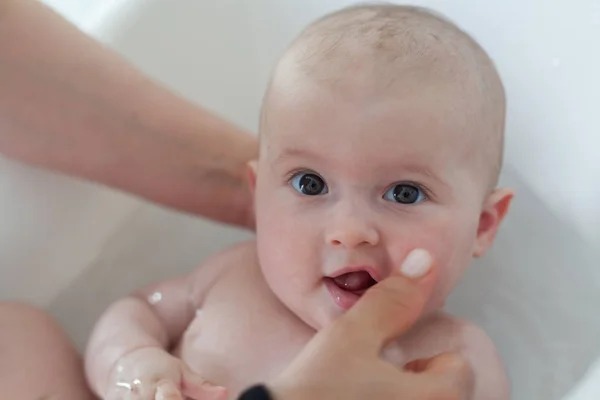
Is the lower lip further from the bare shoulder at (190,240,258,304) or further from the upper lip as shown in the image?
the bare shoulder at (190,240,258,304)

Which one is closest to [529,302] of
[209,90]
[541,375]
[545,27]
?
[541,375]

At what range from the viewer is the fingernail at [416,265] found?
80 cm

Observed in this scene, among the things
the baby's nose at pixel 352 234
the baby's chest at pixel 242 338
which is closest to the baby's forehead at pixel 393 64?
the baby's nose at pixel 352 234

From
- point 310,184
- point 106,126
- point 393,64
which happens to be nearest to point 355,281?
point 310,184

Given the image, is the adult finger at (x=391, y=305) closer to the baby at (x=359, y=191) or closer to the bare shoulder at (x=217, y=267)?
the baby at (x=359, y=191)

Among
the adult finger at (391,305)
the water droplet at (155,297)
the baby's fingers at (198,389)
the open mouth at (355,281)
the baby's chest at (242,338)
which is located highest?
the adult finger at (391,305)

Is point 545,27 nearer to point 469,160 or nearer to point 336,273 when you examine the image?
point 469,160

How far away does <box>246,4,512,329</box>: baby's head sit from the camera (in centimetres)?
82

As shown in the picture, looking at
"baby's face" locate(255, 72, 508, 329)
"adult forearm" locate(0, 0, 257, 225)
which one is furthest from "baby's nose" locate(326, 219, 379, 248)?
"adult forearm" locate(0, 0, 257, 225)

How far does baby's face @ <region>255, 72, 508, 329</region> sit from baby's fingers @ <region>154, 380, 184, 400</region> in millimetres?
159

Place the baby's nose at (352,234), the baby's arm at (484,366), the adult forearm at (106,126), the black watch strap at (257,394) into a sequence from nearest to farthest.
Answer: the black watch strap at (257,394), the baby's nose at (352,234), the baby's arm at (484,366), the adult forearm at (106,126)

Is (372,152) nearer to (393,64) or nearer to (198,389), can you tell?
(393,64)

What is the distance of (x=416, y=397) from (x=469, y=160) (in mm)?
258

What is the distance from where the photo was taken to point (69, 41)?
3.40 feet
